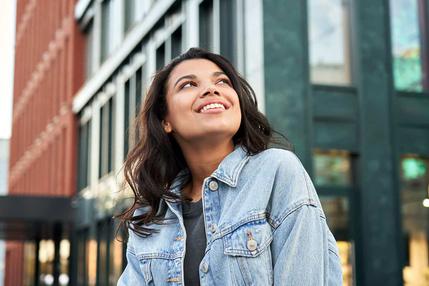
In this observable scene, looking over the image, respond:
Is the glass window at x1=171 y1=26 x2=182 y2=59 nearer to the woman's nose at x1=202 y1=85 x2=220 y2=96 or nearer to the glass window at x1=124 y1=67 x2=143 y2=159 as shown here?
the glass window at x1=124 y1=67 x2=143 y2=159

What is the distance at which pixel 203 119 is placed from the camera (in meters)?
2.87

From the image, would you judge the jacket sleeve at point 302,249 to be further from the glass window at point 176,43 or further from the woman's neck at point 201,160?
the glass window at point 176,43

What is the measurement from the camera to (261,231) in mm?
2619

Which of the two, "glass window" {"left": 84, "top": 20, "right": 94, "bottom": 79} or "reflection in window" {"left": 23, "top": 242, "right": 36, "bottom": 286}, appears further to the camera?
"reflection in window" {"left": 23, "top": 242, "right": 36, "bottom": 286}

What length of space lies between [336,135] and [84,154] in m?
14.9

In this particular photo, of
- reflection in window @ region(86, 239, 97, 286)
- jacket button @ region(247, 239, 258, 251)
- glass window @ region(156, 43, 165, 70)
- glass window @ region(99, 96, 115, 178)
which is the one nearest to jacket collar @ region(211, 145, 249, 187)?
jacket button @ region(247, 239, 258, 251)

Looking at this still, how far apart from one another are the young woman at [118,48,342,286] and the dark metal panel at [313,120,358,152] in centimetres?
970

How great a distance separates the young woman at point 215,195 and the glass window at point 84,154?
2278 cm

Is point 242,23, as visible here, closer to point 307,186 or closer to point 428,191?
point 428,191

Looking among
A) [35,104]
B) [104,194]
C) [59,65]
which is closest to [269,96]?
[104,194]

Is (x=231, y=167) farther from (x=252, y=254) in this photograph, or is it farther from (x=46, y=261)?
(x=46, y=261)

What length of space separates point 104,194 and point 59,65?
29.4ft

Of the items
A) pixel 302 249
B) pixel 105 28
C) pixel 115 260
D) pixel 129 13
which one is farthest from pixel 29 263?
pixel 302 249

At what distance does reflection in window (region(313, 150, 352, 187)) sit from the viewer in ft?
42.1
